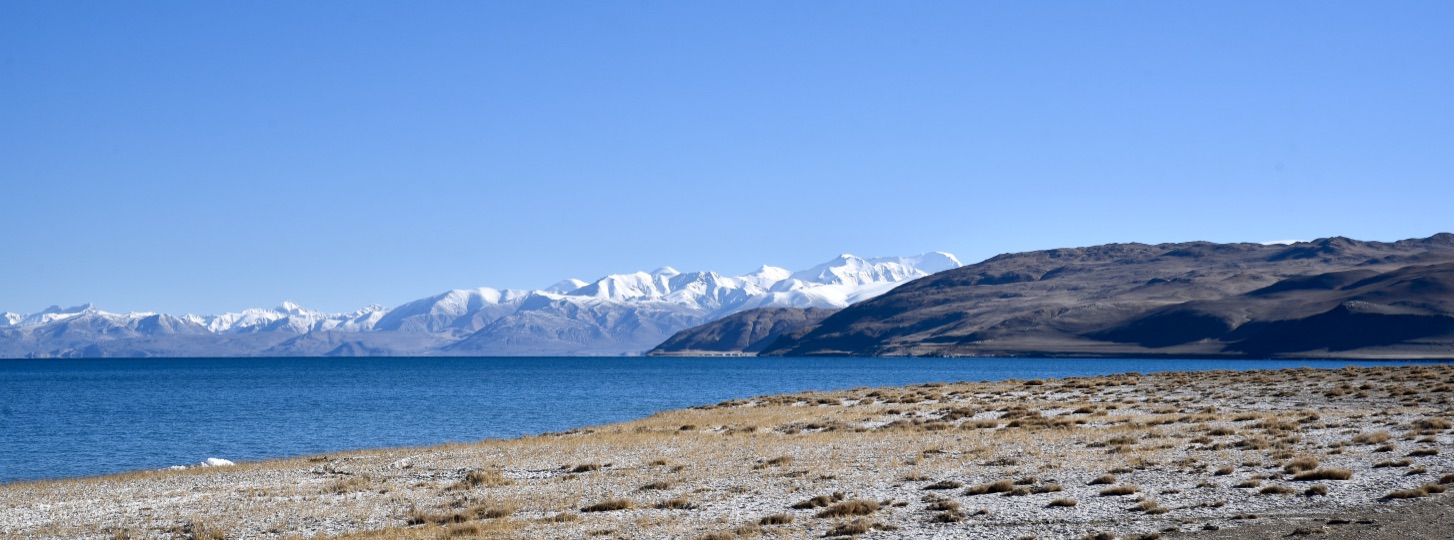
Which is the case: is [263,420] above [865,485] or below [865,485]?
above

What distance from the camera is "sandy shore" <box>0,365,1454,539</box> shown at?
75.2 feet

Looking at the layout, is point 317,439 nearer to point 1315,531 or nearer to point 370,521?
point 370,521

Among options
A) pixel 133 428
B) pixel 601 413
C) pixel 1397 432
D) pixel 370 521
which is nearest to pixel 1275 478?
pixel 1397 432

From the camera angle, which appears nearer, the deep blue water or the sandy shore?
the sandy shore

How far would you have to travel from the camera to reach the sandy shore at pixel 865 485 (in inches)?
902

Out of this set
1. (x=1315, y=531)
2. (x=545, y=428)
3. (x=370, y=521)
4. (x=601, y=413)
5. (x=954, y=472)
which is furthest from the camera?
(x=601, y=413)

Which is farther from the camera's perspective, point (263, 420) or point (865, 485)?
point (263, 420)

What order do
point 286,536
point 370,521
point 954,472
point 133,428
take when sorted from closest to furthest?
1. point 286,536
2. point 370,521
3. point 954,472
4. point 133,428

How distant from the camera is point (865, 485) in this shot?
93.6 feet

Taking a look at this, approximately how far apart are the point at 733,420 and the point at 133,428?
3888cm

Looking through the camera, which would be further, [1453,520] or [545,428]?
[545,428]

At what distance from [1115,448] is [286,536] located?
21.5m

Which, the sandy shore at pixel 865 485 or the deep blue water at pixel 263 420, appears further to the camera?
the deep blue water at pixel 263 420

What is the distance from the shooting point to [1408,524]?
2075cm
